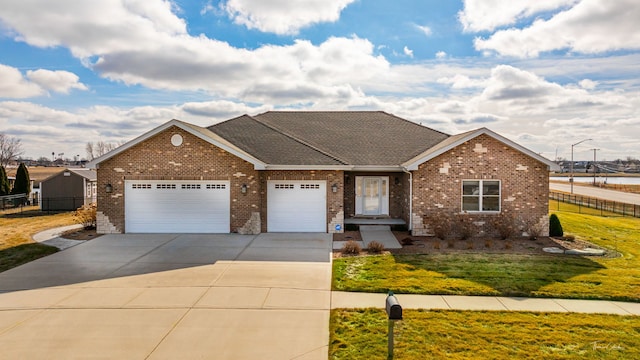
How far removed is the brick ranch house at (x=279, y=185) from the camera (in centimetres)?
1605

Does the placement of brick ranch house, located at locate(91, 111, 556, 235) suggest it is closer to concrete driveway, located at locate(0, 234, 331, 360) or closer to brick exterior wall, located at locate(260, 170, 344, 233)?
brick exterior wall, located at locate(260, 170, 344, 233)

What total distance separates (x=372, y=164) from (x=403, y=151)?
2402 millimetres

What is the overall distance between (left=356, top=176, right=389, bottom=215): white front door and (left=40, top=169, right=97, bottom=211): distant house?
18602mm

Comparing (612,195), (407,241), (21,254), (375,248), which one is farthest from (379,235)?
(612,195)

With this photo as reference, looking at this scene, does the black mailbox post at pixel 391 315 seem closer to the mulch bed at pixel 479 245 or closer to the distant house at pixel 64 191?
the mulch bed at pixel 479 245

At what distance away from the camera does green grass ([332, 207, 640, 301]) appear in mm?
9305

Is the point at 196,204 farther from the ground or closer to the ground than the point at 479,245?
farther from the ground

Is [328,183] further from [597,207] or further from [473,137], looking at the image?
[597,207]

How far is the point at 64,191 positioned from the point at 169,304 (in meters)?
21.5

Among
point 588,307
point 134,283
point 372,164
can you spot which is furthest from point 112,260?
point 588,307

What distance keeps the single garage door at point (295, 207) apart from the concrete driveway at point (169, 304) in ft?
9.77

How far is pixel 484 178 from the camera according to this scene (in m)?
16.1

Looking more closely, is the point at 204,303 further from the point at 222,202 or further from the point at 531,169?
the point at 531,169

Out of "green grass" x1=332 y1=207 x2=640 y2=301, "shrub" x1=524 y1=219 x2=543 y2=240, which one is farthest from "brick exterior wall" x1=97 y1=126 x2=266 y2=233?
"shrub" x1=524 y1=219 x2=543 y2=240
